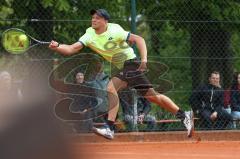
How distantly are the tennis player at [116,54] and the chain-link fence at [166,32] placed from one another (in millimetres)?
1392

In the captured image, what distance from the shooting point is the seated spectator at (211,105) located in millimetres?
10594

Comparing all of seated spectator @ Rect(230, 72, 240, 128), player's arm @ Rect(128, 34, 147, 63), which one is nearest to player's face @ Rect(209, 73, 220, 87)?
seated spectator @ Rect(230, 72, 240, 128)

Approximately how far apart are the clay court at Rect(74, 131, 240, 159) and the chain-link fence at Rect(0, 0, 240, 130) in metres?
0.29

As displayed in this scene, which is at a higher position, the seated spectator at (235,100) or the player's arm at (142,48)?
the player's arm at (142,48)

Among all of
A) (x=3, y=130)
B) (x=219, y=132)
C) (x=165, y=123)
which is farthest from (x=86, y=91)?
(x=3, y=130)

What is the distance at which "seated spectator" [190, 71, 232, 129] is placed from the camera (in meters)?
10.6

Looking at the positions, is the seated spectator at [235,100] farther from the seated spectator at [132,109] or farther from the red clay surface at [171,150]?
the seated spectator at [132,109]

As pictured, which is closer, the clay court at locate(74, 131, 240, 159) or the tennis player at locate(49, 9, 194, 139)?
the clay court at locate(74, 131, 240, 159)

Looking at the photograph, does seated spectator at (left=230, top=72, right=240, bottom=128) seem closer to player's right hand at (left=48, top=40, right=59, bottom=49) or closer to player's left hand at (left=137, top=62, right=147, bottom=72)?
player's left hand at (left=137, top=62, right=147, bottom=72)

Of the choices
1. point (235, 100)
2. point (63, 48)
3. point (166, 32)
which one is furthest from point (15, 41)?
point (166, 32)

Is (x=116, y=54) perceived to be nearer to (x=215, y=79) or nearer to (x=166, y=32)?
(x=215, y=79)

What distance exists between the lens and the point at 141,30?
1717cm

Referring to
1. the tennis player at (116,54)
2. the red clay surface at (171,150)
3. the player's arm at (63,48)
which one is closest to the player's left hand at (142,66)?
the tennis player at (116,54)

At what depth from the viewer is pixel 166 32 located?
1272cm
